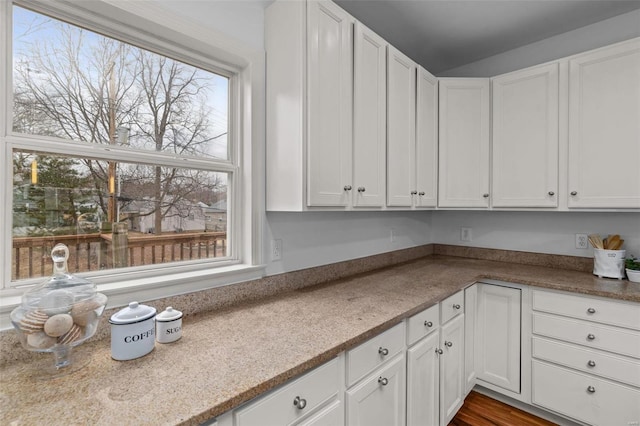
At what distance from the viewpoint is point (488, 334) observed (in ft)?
7.11

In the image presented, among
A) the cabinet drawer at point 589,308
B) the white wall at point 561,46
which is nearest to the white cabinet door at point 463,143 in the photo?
the white wall at point 561,46

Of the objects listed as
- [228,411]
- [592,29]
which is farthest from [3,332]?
[592,29]

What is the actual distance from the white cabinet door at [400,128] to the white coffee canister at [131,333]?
1.43m

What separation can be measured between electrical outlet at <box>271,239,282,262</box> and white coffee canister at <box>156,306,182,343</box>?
638 millimetres

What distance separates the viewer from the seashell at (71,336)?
2.89 feet

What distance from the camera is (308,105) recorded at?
1468mm

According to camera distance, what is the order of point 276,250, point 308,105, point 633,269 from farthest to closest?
point 633,269 < point 276,250 < point 308,105

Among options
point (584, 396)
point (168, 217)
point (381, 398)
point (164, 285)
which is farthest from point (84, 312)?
point (584, 396)

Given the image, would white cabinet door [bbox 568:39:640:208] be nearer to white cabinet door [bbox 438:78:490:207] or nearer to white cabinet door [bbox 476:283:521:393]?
white cabinet door [bbox 438:78:490:207]

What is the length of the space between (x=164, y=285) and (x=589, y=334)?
91.4 inches

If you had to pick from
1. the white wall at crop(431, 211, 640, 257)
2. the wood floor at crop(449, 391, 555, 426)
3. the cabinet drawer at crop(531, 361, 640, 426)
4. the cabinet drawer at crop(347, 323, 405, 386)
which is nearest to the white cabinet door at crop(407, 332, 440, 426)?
the cabinet drawer at crop(347, 323, 405, 386)

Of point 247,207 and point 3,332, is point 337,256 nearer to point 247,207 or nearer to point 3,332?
point 247,207

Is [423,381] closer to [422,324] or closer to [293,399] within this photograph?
[422,324]

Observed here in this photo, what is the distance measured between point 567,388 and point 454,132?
1867mm
